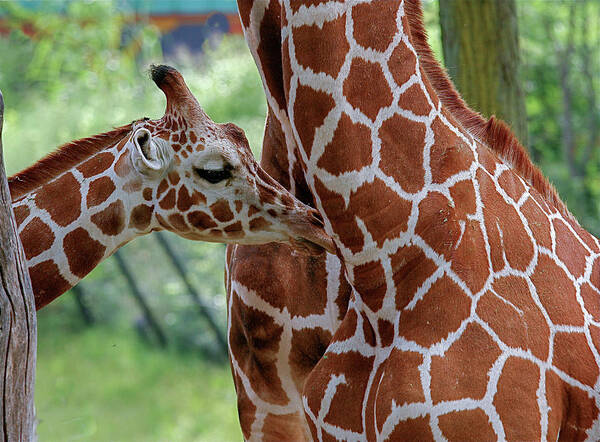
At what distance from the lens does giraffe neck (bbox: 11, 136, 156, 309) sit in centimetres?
233

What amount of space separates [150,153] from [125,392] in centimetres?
495

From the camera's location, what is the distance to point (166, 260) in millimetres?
7578

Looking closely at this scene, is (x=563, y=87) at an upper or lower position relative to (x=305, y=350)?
lower

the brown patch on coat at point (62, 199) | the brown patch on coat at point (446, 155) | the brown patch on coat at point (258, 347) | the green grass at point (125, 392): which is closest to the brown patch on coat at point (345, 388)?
the brown patch on coat at point (258, 347)

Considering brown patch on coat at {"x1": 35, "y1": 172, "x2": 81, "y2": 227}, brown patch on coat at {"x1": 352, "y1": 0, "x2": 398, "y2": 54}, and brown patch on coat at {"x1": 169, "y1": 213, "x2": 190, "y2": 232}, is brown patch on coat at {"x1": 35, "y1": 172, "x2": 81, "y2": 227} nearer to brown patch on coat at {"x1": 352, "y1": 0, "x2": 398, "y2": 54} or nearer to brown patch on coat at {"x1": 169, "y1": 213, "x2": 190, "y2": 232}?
brown patch on coat at {"x1": 169, "y1": 213, "x2": 190, "y2": 232}

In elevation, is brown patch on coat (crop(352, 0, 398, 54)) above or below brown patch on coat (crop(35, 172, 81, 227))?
above

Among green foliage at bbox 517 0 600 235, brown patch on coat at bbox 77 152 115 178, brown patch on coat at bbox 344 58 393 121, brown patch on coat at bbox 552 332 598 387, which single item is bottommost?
green foliage at bbox 517 0 600 235

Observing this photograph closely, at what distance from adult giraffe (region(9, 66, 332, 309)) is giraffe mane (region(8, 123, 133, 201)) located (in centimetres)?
1

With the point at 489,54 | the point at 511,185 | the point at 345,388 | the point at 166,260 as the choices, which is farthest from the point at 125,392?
the point at 511,185

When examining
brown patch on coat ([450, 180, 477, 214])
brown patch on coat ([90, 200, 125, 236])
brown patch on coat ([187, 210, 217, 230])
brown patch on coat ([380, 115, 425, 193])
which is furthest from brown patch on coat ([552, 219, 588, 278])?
brown patch on coat ([90, 200, 125, 236])

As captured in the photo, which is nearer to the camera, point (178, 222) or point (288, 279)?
point (288, 279)

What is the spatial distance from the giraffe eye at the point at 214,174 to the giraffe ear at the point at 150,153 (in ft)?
0.30

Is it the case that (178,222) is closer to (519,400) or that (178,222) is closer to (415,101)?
(415,101)

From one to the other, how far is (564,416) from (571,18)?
663 centimetres
